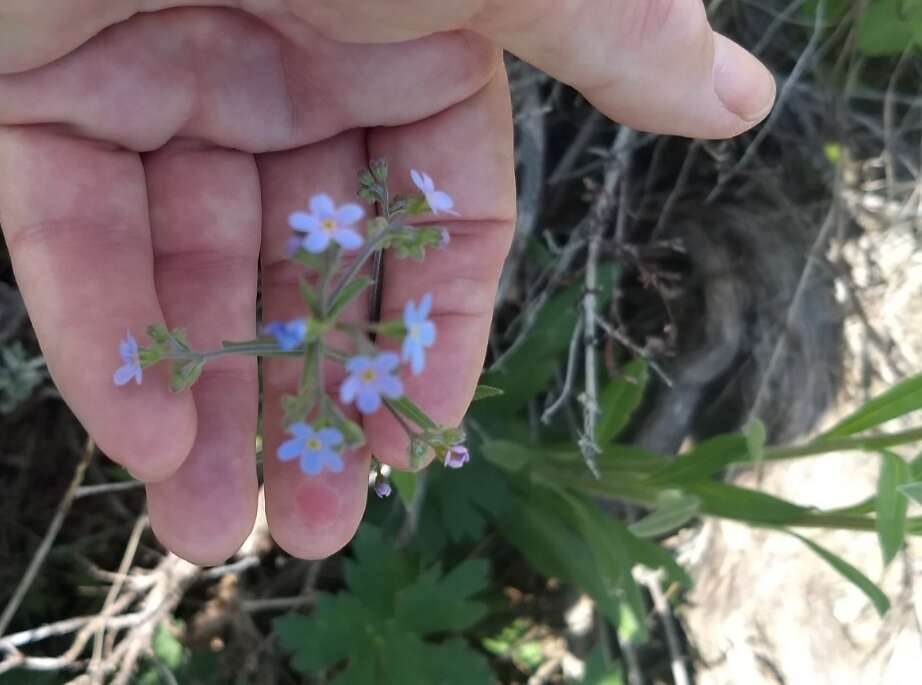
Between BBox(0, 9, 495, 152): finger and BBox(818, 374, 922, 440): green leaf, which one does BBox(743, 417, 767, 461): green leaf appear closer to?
BBox(818, 374, 922, 440): green leaf

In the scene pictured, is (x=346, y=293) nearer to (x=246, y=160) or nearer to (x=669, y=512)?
(x=246, y=160)

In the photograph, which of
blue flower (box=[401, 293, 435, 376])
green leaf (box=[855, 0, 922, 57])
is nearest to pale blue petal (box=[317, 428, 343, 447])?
blue flower (box=[401, 293, 435, 376])

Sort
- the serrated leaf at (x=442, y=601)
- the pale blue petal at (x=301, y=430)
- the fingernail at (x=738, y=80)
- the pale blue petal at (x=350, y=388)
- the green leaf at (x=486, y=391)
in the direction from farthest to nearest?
the serrated leaf at (x=442, y=601), the fingernail at (x=738, y=80), the green leaf at (x=486, y=391), the pale blue petal at (x=301, y=430), the pale blue petal at (x=350, y=388)

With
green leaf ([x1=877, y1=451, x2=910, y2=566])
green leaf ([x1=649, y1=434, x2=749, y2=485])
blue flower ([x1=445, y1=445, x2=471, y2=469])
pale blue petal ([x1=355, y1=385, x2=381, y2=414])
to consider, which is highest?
pale blue petal ([x1=355, y1=385, x2=381, y2=414])

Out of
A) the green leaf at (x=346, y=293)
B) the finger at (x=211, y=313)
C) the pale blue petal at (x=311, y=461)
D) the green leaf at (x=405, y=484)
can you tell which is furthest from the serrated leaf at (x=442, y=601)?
the green leaf at (x=346, y=293)

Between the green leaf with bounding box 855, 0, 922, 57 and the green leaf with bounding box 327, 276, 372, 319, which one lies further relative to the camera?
the green leaf with bounding box 855, 0, 922, 57

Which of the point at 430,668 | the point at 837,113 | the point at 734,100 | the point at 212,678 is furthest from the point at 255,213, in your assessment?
the point at 837,113

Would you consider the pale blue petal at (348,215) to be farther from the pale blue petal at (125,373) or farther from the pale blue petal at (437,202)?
the pale blue petal at (125,373)
